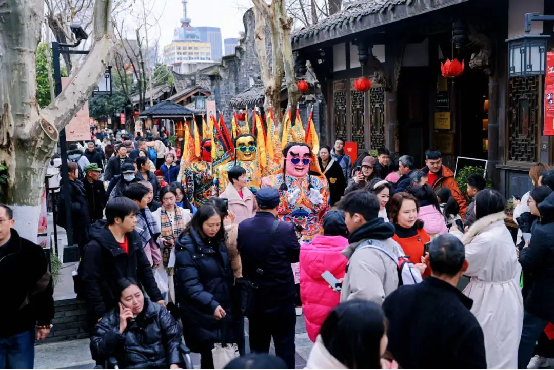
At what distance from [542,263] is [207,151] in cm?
634

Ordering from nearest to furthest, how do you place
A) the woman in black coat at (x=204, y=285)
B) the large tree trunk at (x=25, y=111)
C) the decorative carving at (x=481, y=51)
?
the woman in black coat at (x=204, y=285) < the large tree trunk at (x=25, y=111) < the decorative carving at (x=481, y=51)

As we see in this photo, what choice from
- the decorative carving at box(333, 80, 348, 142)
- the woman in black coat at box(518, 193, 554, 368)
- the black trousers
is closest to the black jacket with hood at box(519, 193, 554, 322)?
the woman in black coat at box(518, 193, 554, 368)

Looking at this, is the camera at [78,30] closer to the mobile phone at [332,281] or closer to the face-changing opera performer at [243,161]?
the face-changing opera performer at [243,161]

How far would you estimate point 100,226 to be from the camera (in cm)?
477

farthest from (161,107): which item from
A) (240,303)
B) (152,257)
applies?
(240,303)

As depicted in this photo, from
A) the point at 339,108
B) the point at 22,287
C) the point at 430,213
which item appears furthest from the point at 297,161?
the point at 339,108

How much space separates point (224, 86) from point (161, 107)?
7719mm

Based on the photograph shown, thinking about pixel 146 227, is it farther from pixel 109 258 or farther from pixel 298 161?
pixel 298 161

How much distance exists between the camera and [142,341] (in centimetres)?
411

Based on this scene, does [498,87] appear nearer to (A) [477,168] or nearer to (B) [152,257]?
(A) [477,168]

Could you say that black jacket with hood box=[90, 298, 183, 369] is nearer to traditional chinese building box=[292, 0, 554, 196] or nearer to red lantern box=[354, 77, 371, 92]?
traditional chinese building box=[292, 0, 554, 196]

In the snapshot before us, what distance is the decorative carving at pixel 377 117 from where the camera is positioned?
44.8 feet

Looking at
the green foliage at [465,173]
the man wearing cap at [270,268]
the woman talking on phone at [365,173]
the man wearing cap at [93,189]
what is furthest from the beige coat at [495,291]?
the man wearing cap at [93,189]

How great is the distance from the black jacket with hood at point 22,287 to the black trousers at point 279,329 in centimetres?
164
